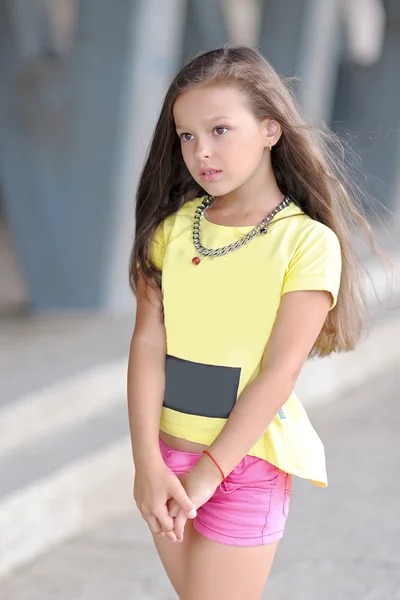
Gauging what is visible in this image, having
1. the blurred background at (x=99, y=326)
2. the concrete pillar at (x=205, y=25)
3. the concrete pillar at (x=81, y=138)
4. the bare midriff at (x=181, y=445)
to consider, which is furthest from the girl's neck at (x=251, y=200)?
the concrete pillar at (x=205, y=25)

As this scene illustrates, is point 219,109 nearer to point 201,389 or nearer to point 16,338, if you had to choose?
point 201,389

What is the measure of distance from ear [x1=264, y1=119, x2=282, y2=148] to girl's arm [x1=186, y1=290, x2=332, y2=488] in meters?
0.29

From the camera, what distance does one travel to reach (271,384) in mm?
1804

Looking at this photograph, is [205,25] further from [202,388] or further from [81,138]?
[202,388]

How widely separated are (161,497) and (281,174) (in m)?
0.64

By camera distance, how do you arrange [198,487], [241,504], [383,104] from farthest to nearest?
[383,104] < [241,504] < [198,487]

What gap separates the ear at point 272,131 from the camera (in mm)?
1896

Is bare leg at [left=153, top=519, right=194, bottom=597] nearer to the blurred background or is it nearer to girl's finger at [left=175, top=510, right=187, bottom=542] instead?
girl's finger at [left=175, top=510, right=187, bottom=542]

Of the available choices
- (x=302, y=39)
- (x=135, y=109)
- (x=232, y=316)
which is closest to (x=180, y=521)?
(x=232, y=316)

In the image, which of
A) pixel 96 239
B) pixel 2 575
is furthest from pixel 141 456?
pixel 96 239

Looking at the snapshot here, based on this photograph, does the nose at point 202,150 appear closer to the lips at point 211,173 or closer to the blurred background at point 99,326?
the lips at point 211,173

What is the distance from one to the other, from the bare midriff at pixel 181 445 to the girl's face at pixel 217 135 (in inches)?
17.8

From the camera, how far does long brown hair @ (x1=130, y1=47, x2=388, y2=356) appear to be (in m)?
1.86

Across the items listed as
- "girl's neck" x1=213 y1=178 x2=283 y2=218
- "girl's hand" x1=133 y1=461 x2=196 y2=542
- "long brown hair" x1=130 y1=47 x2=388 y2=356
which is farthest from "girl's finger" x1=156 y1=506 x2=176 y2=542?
"girl's neck" x1=213 y1=178 x2=283 y2=218
